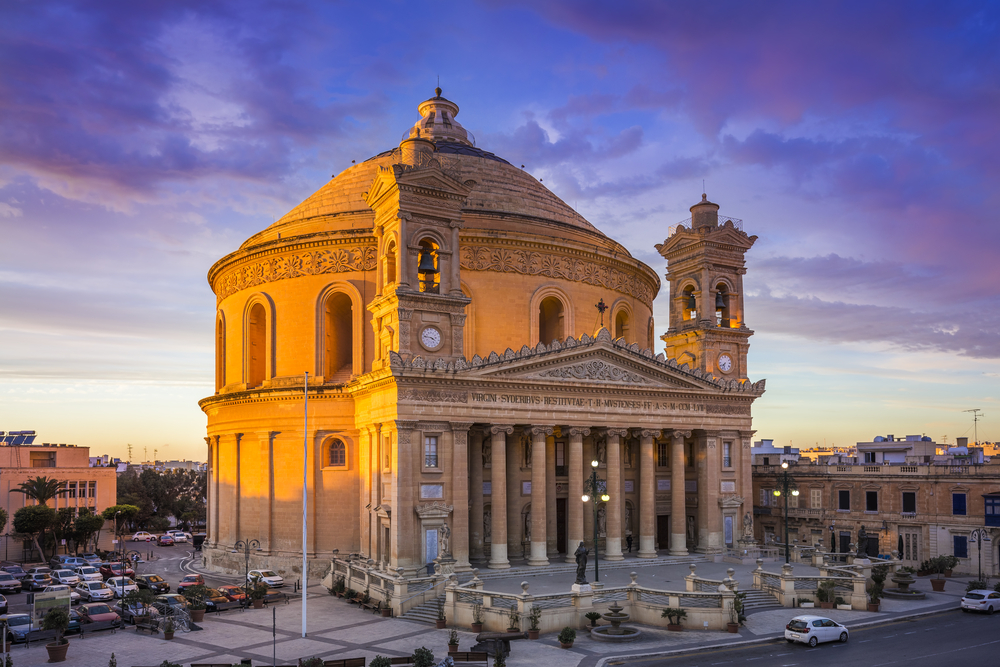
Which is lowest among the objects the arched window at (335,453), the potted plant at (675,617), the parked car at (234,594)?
the parked car at (234,594)

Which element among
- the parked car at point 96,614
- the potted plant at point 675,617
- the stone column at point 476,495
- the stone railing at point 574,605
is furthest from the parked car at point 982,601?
the parked car at point 96,614

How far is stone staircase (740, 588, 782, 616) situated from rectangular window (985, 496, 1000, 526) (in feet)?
56.2

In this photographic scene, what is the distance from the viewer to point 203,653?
31500mm

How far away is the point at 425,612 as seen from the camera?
36.6m

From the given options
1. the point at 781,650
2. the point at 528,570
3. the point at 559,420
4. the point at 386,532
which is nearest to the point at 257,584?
the point at 386,532

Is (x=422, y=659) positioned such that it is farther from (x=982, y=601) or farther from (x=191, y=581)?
(x=982, y=601)

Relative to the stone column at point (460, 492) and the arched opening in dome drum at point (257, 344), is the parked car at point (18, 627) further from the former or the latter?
the arched opening in dome drum at point (257, 344)

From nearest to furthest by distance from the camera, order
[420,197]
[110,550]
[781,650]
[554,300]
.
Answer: [781,650]
[420,197]
[554,300]
[110,550]

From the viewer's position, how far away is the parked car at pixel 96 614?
36.8 m

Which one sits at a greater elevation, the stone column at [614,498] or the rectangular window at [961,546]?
the stone column at [614,498]

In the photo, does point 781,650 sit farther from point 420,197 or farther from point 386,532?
point 420,197

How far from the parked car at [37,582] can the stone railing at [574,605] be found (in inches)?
1133

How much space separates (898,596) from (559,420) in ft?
60.3

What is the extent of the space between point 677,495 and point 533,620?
17624mm
